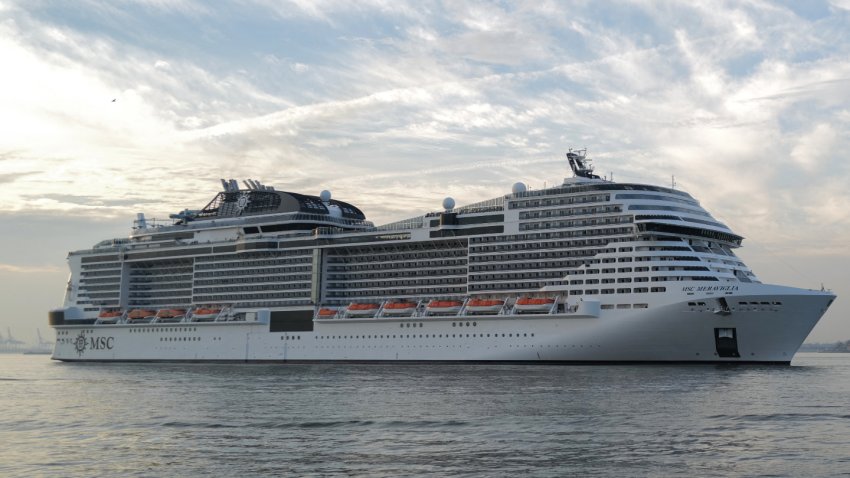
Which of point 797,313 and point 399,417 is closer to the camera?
point 399,417

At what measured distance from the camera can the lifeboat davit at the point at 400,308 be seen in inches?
3573

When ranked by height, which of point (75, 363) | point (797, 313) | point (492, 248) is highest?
point (492, 248)

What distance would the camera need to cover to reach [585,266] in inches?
3187

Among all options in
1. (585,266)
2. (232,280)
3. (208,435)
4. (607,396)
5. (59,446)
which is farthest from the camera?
(232,280)

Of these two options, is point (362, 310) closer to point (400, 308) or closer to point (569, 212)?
point (400, 308)

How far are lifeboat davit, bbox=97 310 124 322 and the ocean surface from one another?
56.9 m

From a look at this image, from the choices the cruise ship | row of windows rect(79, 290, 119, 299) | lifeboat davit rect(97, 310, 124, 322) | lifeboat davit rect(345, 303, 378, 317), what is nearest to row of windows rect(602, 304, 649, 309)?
the cruise ship

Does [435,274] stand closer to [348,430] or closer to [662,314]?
[662,314]

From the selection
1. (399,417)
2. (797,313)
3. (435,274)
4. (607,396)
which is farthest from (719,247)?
(399,417)

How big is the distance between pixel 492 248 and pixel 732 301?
951 inches

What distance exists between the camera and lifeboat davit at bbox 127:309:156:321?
380 ft

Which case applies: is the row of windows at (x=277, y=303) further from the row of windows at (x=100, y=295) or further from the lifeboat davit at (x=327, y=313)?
the row of windows at (x=100, y=295)

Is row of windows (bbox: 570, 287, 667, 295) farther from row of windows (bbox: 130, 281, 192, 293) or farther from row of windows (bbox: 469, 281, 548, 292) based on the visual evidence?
row of windows (bbox: 130, 281, 192, 293)

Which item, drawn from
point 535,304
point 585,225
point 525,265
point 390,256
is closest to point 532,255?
point 525,265
